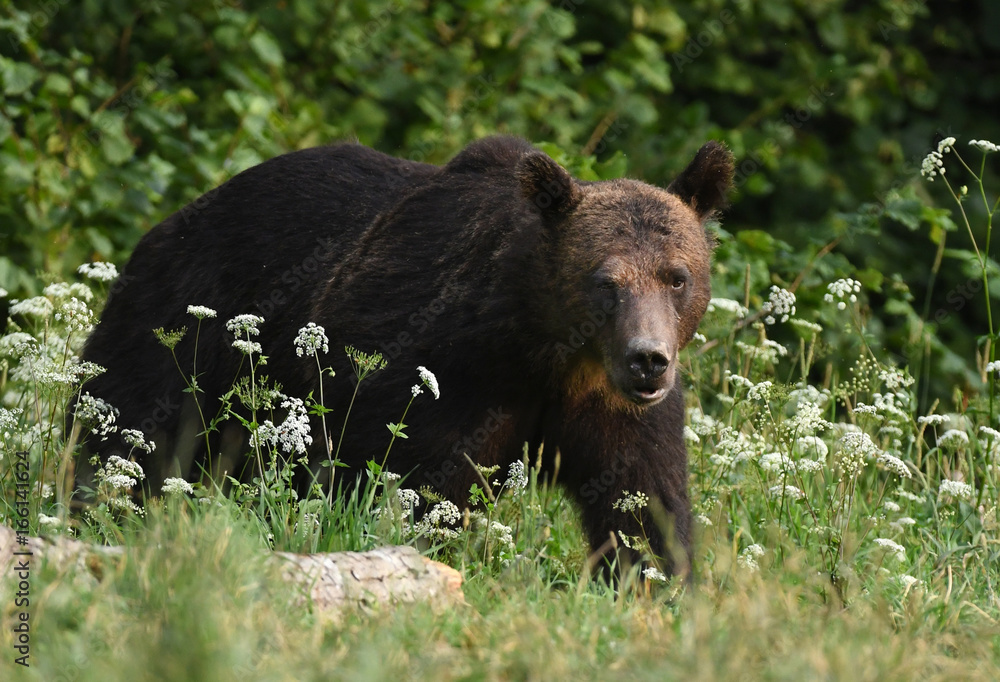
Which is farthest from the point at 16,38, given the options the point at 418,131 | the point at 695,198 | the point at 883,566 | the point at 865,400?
the point at 883,566

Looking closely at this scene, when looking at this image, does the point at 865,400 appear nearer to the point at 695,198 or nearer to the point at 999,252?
the point at 695,198

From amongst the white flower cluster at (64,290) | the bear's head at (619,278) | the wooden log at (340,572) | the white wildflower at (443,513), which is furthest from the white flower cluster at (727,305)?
the white flower cluster at (64,290)

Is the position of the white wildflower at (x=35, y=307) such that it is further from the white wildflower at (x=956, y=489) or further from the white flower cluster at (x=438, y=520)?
the white wildflower at (x=956, y=489)

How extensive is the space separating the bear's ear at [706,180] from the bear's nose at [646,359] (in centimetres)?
103

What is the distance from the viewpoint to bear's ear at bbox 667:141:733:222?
541cm

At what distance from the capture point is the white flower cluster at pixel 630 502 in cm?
469

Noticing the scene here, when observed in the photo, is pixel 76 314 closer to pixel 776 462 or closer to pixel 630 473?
pixel 630 473

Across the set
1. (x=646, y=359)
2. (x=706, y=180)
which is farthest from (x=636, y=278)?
(x=706, y=180)

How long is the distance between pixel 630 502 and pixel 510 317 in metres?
0.84

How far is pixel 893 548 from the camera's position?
4.70 m

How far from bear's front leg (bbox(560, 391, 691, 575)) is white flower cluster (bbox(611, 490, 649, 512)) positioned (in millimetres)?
11

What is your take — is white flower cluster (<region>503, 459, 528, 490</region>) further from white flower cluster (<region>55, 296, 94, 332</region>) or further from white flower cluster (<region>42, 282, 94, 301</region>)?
white flower cluster (<region>42, 282, 94, 301</region>)

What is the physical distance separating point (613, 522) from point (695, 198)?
1.43m

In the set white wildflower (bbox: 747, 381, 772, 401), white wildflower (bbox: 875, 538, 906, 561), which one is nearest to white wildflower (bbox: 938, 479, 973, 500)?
white wildflower (bbox: 875, 538, 906, 561)
